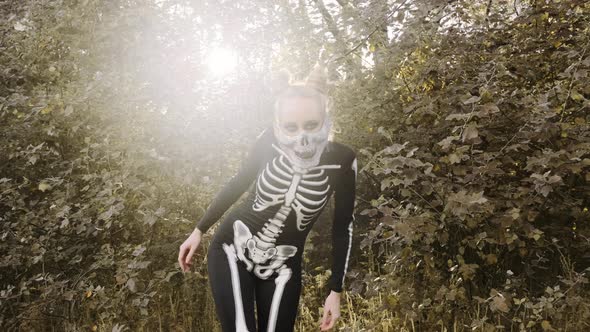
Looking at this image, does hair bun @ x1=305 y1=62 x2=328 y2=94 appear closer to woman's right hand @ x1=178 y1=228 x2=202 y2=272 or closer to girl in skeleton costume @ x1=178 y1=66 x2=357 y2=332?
girl in skeleton costume @ x1=178 y1=66 x2=357 y2=332

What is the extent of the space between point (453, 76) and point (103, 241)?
3550mm

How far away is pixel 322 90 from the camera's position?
2791 millimetres

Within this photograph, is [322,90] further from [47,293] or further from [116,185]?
[47,293]

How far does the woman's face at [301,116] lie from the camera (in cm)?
272

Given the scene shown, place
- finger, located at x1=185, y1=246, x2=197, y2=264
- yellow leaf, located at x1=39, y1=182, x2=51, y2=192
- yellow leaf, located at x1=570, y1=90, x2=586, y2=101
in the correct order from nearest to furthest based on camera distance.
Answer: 1. finger, located at x1=185, y1=246, x2=197, y2=264
2. yellow leaf, located at x1=570, y1=90, x2=586, y2=101
3. yellow leaf, located at x1=39, y1=182, x2=51, y2=192

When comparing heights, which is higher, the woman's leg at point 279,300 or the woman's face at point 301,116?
the woman's face at point 301,116

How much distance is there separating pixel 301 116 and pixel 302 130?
0.07 m

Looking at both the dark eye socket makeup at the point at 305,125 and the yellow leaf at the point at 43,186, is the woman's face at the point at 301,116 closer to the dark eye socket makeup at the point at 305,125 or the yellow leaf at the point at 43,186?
the dark eye socket makeup at the point at 305,125

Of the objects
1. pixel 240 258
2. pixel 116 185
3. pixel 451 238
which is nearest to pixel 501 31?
pixel 451 238

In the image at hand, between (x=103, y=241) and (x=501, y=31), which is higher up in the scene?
(x=501, y=31)

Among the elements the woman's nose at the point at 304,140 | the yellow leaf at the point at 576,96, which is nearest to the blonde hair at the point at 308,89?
the woman's nose at the point at 304,140

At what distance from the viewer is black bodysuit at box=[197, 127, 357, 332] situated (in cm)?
281

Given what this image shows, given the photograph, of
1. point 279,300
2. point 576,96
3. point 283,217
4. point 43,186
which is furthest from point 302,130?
point 43,186

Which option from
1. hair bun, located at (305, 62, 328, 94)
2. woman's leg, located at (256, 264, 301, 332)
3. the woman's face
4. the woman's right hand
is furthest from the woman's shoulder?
the woman's right hand
